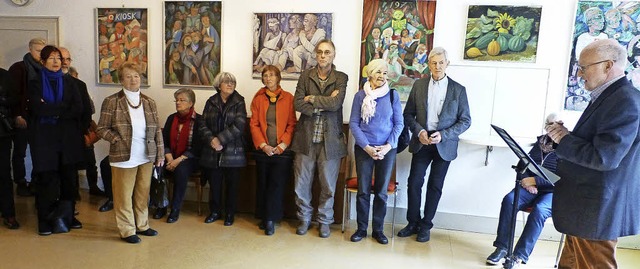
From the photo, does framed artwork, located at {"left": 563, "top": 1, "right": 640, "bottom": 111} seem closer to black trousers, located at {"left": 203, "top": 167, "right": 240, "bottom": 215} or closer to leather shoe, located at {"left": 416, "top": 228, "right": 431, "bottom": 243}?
leather shoe, located at {"left": 416, "top": 228, "right": 431, "bottom": 243}

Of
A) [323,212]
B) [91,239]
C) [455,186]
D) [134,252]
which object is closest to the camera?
[134,252]

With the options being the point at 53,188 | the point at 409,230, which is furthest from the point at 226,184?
the point at 409,230

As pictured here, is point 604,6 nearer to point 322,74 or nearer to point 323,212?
point 322,74

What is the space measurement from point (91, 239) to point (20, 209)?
1.22 m

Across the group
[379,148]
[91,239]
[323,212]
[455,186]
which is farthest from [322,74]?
[91,239]

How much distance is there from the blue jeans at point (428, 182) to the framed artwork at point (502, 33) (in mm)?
967

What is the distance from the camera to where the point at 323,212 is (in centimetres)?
376

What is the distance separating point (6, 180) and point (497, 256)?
154 inches

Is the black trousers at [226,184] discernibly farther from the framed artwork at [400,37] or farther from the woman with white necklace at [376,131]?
the framed artwork at [400,37]

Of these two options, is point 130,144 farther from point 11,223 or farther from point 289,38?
point 289,38

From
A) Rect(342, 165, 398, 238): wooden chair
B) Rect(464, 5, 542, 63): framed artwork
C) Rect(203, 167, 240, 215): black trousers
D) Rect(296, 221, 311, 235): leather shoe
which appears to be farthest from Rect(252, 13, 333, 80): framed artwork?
Rect(296, 221, 311, 235): leather shoe

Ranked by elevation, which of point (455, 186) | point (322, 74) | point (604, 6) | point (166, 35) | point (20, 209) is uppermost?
point (604, 6)

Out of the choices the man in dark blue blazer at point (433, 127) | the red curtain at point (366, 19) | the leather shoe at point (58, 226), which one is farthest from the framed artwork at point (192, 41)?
the man in dark blue blazer at point (433, 127)

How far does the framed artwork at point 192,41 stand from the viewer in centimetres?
443
